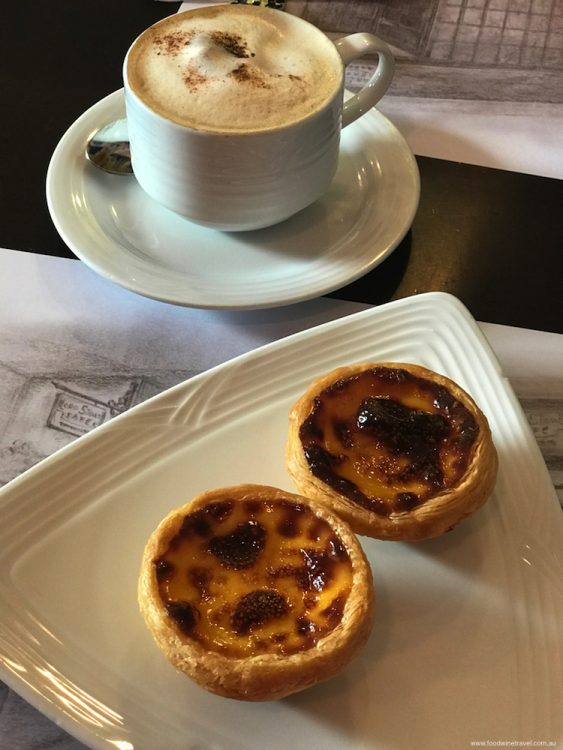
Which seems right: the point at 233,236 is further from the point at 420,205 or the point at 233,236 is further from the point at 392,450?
the point at 392,450

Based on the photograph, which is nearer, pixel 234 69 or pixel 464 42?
pixel 234 69

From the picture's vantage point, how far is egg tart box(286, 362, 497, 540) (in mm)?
807

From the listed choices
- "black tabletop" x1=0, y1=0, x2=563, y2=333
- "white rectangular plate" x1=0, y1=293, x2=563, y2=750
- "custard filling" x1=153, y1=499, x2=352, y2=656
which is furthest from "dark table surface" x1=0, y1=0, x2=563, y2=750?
"custard filling" x1=153, y1=499, x2=352, y2=656

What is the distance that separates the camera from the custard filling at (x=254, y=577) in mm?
730

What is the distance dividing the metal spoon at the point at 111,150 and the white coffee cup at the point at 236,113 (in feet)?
0.33

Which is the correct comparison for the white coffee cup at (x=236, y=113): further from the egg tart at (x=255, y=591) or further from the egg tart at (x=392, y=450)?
the egg tart at (x=255, y=591)

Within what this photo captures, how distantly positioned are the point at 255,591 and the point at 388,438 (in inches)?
8.6

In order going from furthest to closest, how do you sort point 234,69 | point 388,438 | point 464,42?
point 464,42 < point 234,69 < point 388,438

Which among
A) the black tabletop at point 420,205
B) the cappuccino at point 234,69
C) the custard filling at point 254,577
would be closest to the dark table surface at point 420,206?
the black tabletop at point 420,205

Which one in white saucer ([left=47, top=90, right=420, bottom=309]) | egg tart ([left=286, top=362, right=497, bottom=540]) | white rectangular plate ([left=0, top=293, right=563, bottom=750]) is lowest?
white rectangular plate ([left=0, top=293, right=563, bottom=750])

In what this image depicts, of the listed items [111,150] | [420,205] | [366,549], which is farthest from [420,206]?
[366,549]

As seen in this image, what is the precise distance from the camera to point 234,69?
39.4 inches

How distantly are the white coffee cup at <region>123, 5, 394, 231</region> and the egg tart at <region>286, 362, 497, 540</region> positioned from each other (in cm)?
27

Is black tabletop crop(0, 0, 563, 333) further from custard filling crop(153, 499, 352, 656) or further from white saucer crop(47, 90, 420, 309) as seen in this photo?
custard filling crop(153, 499, 352, 656)
